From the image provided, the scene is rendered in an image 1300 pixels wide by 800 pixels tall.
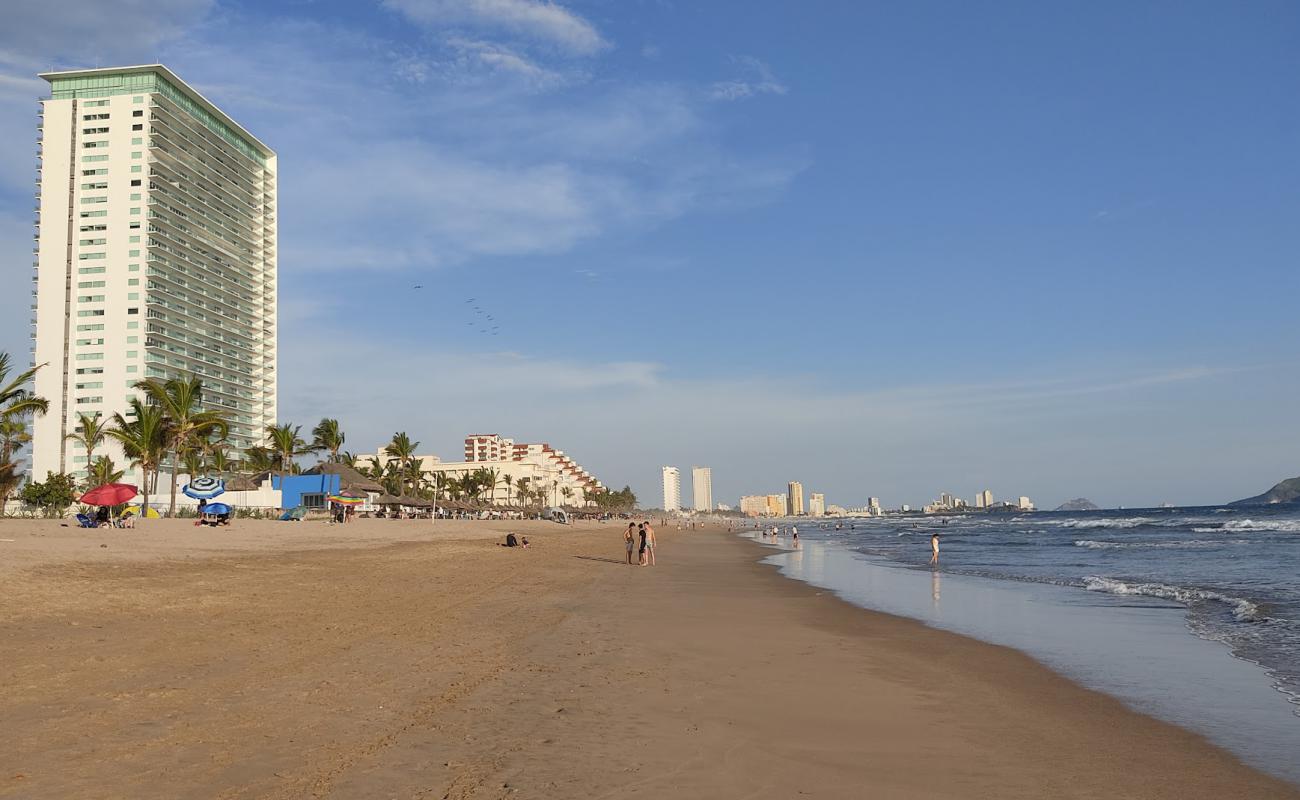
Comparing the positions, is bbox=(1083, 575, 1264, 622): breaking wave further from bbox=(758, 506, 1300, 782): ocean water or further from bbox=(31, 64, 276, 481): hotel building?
bbox=(31, 64, 276, 481): hotel building

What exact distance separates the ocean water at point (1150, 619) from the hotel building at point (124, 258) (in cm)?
9608

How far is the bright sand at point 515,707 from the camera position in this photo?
5.85 meters

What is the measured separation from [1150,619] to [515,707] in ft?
45.6

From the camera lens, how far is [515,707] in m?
7.80

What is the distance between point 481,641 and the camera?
1156 cm

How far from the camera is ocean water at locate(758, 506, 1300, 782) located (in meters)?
9.05

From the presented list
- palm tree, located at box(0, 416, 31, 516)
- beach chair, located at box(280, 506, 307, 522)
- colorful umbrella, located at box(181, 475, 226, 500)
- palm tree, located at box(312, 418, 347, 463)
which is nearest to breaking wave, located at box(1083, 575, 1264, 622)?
colorful umbrella, located at box(181, 475, 226, 500)

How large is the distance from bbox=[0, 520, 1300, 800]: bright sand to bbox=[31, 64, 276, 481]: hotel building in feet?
331

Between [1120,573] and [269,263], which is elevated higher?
[269,263]

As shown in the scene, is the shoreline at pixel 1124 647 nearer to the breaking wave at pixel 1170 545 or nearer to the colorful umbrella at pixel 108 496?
the breaking wave at pixel 1170 545

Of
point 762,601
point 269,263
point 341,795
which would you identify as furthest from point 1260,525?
point 269,263

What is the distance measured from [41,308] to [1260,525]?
427ft

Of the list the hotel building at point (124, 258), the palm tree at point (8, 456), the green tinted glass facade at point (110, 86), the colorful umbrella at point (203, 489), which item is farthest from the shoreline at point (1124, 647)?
the green tinted glass facade at point (110, 86)

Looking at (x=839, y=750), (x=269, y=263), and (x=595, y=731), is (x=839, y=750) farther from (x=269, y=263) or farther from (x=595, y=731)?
(x=269, y=263)
